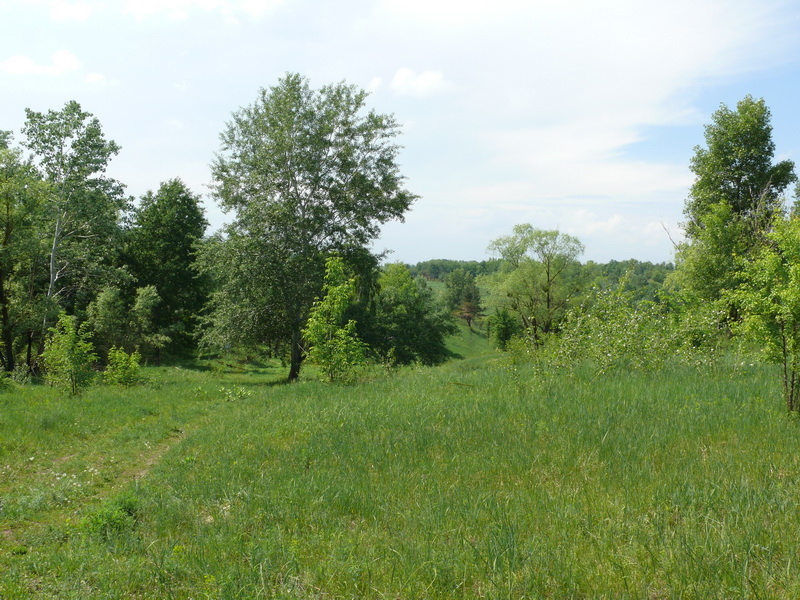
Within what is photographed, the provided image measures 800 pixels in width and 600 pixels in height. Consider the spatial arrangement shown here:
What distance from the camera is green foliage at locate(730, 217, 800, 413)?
23.2 feet

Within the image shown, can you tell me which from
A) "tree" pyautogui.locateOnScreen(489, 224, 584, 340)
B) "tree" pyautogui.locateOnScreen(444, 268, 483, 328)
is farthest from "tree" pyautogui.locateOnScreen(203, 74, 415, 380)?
"tree" pyautogui.locateOnScreen(444, 268, 483, 328)

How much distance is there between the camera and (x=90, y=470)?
26.9 feet

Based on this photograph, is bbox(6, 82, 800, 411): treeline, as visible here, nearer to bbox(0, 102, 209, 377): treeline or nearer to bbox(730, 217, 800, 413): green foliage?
bbox(0, 102, 209, 377): treeline

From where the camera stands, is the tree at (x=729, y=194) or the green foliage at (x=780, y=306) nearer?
the green foliage at (x=780, y=306)

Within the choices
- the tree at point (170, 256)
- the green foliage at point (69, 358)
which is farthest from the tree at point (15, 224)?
the tree at point (170, 256)

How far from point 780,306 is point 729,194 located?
21.4 meters

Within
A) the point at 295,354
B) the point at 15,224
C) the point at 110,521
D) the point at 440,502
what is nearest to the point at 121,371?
the point at 295,354

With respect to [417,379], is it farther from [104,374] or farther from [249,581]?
[104,374]

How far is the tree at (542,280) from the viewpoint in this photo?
4931 centimetres

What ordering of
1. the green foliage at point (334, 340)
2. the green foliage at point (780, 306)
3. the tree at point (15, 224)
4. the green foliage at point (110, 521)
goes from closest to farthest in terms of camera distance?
the green foliage at point (110, 521) → the green foliage at point (780, 306) → the green foliage at point (334, 340) → the tree at point (15, 224)

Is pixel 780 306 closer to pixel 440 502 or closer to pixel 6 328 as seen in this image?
pixel 440 502

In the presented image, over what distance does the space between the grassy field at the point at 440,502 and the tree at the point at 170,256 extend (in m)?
30.0

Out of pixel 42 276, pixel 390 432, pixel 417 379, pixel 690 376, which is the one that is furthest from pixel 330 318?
pixel 42 276

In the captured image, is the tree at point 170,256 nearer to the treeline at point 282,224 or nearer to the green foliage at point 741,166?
the treeline at point 282,224
